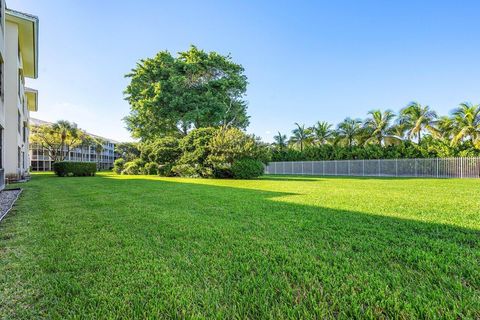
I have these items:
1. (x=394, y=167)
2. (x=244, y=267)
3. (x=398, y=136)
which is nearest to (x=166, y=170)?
(x=244, y=267)

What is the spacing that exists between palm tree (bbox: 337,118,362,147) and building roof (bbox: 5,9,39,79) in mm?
29717

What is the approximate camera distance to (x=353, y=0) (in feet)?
42.1

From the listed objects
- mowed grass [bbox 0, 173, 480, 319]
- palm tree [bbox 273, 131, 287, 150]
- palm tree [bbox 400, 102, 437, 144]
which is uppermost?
palm tree [bbox 400, 102, 437, 144]

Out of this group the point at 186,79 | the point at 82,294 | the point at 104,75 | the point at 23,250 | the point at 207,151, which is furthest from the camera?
the point at 186,79

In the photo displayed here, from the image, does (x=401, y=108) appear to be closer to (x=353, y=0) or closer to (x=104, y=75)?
(x=353, y=0)

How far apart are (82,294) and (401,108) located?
108 feet

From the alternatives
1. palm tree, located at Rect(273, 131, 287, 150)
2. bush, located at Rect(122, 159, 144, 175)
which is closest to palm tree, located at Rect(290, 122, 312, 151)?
palm tree, located at Rect(273, 131, 287, 150)

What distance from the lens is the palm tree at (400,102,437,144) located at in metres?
26.3

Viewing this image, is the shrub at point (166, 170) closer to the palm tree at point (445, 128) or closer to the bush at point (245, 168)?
the bush at point (245, 168)

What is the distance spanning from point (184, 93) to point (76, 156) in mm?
58750

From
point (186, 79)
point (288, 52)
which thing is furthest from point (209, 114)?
point (288, 52)

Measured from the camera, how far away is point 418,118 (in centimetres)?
2670

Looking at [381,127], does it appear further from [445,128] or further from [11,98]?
[11,98]

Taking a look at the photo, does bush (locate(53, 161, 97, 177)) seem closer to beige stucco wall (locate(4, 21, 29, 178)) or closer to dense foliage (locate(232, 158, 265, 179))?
beige stucco wall (locate(4, 21, 29, 178))
